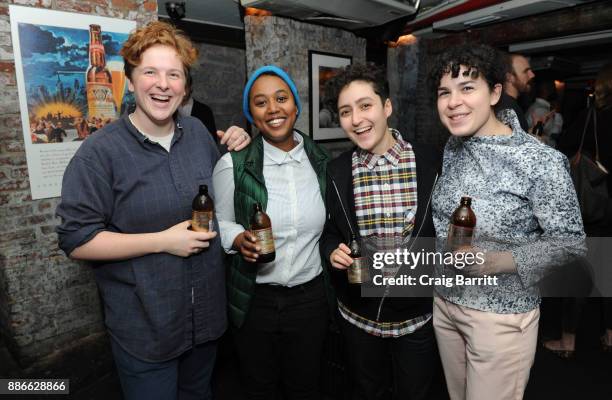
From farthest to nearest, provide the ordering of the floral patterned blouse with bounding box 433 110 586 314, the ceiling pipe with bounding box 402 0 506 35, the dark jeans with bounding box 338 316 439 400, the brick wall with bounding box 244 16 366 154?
the ceiling pipe with bounding box 402 0 506 35 → the brick wall with bounding box 244 16 366 154 → the dark jeans with bounding box 338 316 439 400 → the floral patterned blouse with bounding box 433 110 586 314

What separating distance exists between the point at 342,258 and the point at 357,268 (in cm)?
7

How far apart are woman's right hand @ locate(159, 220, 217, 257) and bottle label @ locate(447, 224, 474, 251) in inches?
33.2

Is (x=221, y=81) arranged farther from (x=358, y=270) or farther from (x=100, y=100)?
(x=358, y=270)

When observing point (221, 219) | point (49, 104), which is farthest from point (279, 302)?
point (49, 104)

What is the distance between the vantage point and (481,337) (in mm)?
1343

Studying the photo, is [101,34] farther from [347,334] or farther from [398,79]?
[398,79]

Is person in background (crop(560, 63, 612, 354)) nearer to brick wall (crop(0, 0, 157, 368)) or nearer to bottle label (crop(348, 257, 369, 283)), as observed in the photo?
bottle label (crop(348, 257, 369, 283))

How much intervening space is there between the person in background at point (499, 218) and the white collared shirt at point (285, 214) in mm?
564

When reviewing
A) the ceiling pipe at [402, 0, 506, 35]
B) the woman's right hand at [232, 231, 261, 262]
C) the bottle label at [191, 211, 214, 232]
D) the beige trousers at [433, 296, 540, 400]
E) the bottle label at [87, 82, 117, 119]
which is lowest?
the beige trousers at [433, 296, 540, 400]

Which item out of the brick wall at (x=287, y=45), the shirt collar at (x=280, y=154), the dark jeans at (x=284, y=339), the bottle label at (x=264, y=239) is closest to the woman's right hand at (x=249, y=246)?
the bottle label at (x=264, y=239)

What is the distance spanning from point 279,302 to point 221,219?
0.44m

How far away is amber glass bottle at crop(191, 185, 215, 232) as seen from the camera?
1.34 m

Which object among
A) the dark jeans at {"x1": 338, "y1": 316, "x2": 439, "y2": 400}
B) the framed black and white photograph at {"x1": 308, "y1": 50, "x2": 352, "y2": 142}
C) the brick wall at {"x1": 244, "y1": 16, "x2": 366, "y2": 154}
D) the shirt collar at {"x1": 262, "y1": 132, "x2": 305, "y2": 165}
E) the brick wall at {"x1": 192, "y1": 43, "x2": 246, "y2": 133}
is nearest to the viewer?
the dark jeans at {"x1": 338, "y1": 316, "x2": 439, "y2": 400}

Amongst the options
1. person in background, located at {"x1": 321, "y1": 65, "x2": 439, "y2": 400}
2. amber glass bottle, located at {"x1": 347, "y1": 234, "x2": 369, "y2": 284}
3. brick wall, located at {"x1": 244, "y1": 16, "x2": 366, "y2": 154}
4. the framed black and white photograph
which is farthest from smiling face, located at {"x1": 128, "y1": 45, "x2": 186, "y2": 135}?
the framed black and white photograph
